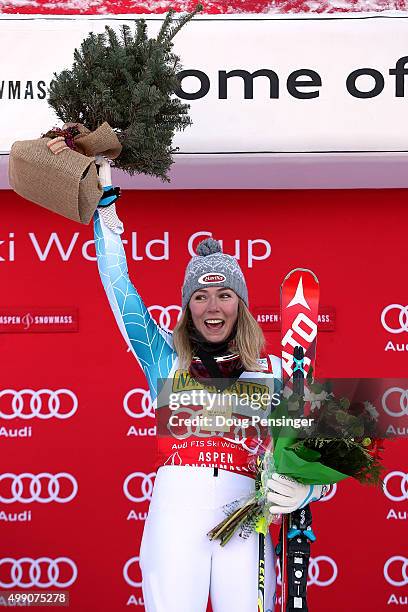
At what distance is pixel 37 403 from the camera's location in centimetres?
452

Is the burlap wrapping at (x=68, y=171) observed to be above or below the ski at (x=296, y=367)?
above

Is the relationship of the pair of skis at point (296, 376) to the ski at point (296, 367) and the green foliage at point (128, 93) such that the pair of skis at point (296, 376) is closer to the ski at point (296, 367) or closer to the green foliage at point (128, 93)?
the ski at point (296, 367)

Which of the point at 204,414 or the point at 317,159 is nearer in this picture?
the point at 204,414

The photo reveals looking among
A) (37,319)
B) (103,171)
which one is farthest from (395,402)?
(37,319)

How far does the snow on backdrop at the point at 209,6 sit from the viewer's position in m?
4.23

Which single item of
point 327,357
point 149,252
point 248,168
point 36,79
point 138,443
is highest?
point 36,79

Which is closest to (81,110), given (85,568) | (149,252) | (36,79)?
(36,79)

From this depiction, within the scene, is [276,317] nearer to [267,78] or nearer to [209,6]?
[267,78]

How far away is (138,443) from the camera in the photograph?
4.52m

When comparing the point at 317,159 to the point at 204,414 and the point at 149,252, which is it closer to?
the point at 149,252

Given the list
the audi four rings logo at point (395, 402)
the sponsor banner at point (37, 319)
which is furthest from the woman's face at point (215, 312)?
the sponsor banner at point (37, 319)

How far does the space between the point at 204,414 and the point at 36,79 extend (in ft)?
5.69

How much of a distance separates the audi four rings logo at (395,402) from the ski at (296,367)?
26 centimetres

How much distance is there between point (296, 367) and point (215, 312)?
34cm
